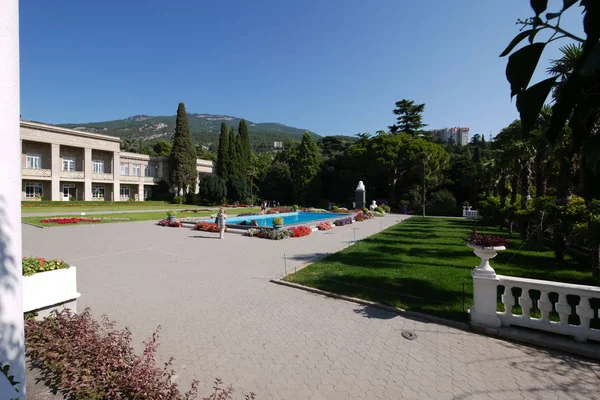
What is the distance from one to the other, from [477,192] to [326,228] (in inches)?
1077

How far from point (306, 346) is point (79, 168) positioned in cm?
5159

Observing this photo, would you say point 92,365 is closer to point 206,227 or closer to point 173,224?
point 206,227

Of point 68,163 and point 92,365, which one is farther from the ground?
point 68,163

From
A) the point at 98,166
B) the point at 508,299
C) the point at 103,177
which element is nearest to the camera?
the point at 508,299

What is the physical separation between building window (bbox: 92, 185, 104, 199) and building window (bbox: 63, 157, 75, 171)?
3.81 meters

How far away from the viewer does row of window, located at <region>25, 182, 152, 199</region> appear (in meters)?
40.7

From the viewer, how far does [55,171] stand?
135 feet

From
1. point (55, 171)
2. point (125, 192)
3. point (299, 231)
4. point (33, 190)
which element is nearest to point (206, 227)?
point (299, 231)

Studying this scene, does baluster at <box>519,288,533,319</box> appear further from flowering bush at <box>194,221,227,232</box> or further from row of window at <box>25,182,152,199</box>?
row of window at <box>25,182,152,199</box>

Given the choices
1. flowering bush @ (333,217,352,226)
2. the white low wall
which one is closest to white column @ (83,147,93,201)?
flowering bush @ (333,217,352,226)

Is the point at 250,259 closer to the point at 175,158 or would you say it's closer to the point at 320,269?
the point at 320,269

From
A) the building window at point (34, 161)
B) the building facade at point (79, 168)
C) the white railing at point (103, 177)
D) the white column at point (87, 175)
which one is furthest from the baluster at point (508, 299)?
the white railing at point (103, 177)

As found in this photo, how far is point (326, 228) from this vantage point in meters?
21.3

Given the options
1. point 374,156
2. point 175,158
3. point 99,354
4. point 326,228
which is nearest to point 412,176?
point 374,156
